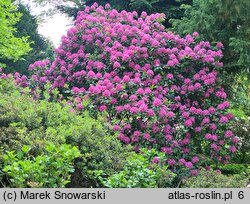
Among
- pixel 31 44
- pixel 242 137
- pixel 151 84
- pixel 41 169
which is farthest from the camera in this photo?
pixel 31 44

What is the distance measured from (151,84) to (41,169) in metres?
3.44

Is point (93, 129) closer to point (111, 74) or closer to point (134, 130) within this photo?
point (134, 130)

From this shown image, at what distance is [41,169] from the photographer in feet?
10.5

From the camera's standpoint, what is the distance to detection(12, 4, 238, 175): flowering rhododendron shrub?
5.75 m

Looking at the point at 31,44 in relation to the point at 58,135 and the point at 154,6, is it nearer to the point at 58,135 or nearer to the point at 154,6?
the point at 154,6

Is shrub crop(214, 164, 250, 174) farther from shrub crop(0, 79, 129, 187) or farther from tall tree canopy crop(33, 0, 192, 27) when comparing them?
tall tree canopy crop(33, 0, 192, 27)

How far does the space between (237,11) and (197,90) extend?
4.93 feet

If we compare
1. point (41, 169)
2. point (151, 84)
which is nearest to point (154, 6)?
point (151, 84)

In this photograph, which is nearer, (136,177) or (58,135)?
(136,177)

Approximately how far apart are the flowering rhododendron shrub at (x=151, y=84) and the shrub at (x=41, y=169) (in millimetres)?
2081

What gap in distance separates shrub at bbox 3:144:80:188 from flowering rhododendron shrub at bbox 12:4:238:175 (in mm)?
2081

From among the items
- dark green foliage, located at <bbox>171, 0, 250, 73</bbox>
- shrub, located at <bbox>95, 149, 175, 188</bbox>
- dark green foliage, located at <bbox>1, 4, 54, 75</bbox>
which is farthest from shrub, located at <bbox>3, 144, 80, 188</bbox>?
dark green foliage, located at <bbox>1, 4, 54, 75</bbox>

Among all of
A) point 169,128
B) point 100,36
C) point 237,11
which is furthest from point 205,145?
point 100,36

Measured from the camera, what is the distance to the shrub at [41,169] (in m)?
3.08
